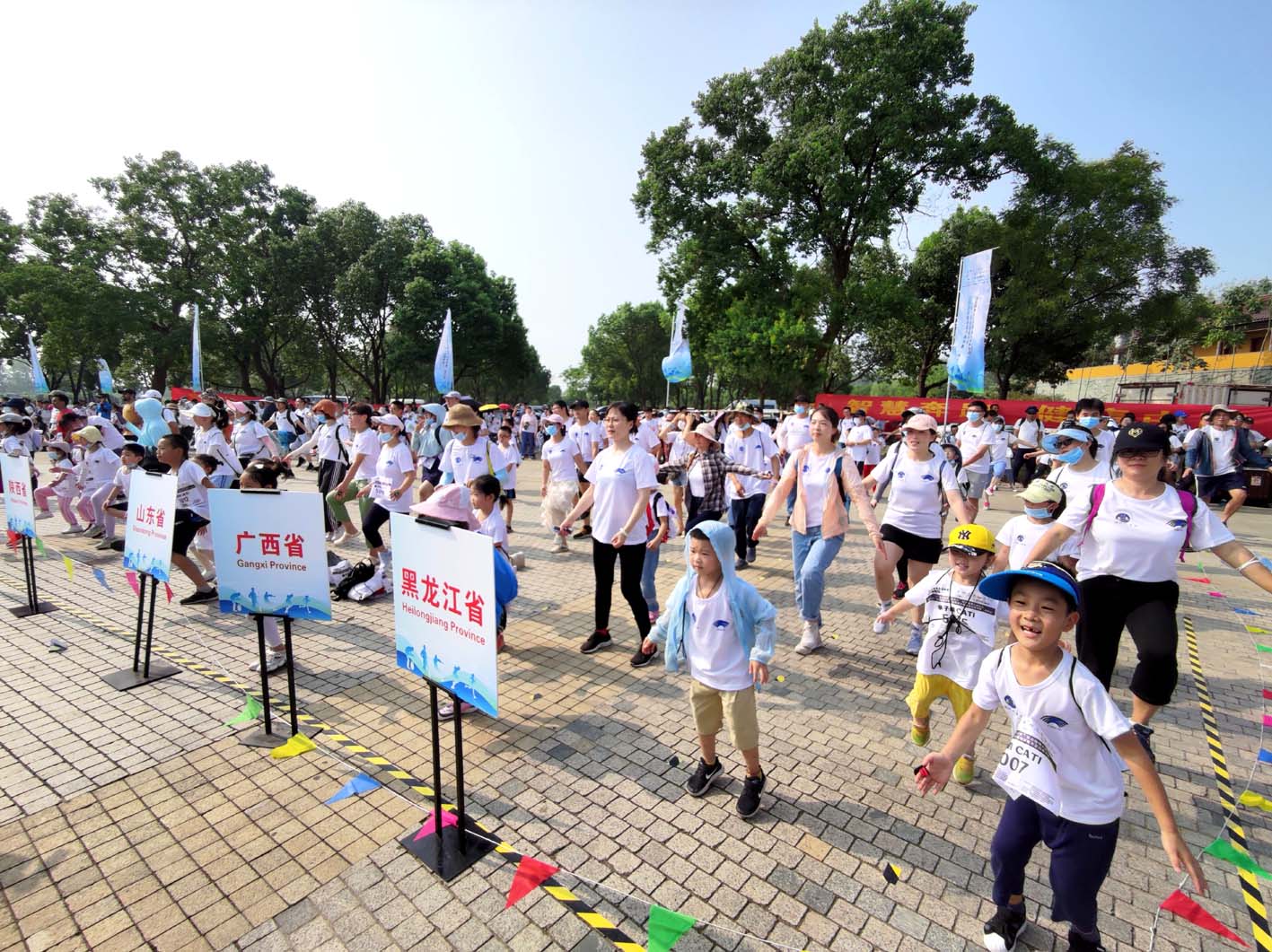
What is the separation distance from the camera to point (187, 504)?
609 centimetres

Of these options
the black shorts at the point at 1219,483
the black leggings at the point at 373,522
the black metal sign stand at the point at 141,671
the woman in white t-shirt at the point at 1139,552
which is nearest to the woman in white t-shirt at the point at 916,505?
the woman in white t-shirt at the point at 1139,552

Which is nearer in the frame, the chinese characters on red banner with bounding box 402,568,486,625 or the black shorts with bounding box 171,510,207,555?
the chinese characters on red banner with bounding box 402,568,486,625

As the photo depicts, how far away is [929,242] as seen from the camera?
30688 mm

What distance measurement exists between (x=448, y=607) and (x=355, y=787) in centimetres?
148

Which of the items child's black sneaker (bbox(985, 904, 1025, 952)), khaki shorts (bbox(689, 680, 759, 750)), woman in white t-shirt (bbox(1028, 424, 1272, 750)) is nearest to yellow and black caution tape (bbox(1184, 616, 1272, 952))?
woman in white t-shirt (bbox(1028, 424, 1272, 750))

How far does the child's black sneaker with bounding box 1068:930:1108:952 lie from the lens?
7.17ft

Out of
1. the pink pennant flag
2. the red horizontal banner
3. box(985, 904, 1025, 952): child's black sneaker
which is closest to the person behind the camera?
box(985, 904, 1025, 952): child's black sneaker

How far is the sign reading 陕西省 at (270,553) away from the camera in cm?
364

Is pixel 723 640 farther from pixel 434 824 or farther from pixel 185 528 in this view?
pixel 185 528

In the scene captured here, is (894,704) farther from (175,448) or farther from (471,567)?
(175,448)

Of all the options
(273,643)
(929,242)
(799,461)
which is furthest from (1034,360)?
(273,643)

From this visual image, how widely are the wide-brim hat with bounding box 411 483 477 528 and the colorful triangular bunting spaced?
5.40 feet

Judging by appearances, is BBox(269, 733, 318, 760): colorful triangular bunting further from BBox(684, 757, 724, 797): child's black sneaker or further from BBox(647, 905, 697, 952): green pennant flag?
BBox(647, 905, 697, 952): green pennant flag

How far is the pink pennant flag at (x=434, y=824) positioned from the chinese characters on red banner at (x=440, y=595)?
1.14 m
